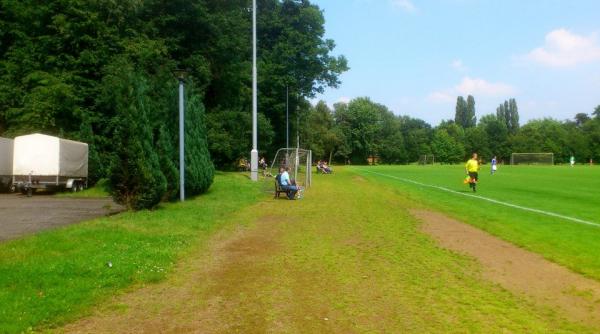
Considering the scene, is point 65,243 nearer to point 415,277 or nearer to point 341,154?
point 415,277

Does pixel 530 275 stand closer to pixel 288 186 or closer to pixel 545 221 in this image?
pixel 545 221

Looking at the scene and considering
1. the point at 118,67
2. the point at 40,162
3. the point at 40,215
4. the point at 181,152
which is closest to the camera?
the point at 40,215

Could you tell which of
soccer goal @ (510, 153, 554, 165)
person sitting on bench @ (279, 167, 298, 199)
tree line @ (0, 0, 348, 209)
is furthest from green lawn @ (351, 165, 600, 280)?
soccer goal @ (510, 153, 554, 165)

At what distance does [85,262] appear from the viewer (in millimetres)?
8258

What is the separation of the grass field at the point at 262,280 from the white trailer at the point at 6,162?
18609mm

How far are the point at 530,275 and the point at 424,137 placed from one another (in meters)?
138

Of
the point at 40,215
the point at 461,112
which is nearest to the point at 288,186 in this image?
the point at 40,215

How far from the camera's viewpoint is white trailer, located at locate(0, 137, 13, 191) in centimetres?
2852

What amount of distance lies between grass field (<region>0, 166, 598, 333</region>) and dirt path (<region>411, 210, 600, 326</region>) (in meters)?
0.28

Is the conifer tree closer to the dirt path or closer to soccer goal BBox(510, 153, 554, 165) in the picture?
the dirt path

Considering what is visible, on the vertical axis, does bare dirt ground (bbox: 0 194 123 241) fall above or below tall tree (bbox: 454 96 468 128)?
below

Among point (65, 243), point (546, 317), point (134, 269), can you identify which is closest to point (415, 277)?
point (546, 317)

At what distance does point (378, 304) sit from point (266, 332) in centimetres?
160

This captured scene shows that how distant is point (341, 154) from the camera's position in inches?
4658
